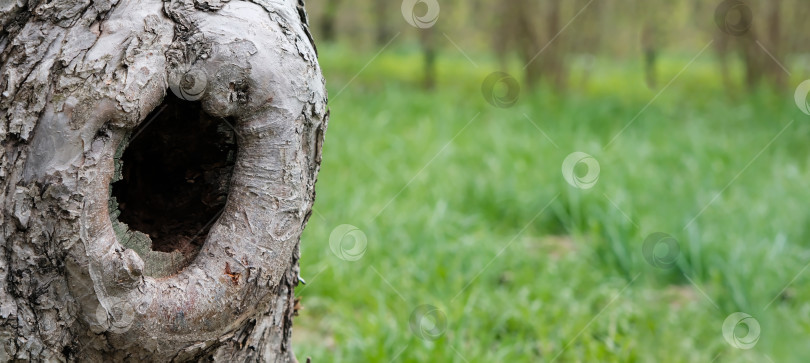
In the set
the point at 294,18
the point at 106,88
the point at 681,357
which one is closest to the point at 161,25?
the point at 106,88

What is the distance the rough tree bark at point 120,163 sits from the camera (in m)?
1.30

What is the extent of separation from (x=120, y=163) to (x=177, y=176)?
28 centimetres

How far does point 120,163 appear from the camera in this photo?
1.43 m

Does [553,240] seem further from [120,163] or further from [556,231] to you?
[120,163]

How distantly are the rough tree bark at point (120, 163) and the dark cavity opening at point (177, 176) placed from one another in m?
0.04

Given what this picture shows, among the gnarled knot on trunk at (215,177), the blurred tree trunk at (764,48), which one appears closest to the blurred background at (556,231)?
the blurred tree trunk at (764,48)

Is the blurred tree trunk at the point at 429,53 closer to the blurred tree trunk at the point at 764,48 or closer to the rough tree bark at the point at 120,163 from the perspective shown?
the blurred tree trunk at the point at 764,48

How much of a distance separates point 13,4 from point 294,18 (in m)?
0.53

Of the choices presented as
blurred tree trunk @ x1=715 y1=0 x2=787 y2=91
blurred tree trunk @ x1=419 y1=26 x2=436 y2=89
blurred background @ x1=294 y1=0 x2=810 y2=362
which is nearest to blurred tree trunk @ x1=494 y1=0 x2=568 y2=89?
blurred background @ x1=294 y1=0 x2=810 y2=362

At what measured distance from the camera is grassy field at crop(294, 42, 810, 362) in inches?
113

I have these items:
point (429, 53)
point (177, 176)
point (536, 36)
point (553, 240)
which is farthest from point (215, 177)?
point (429, 53)

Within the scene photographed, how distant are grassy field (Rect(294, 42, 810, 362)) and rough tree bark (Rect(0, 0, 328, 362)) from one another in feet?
4.19

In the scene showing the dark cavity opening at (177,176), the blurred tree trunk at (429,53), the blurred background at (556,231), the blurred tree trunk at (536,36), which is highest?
the dark cavity opening at (177,176)

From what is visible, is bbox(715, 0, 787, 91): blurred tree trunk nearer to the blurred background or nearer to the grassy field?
the blurred background
